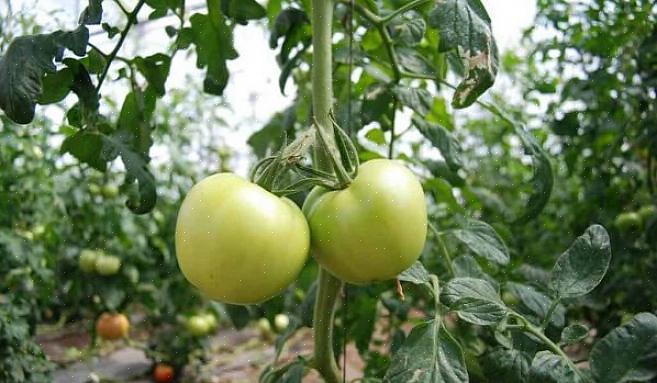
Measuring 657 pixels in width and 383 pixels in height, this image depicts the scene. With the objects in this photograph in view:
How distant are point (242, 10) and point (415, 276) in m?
0.45

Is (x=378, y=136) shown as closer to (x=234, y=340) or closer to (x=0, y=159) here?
(x=0, y=159)

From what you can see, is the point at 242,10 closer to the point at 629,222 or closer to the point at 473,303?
the point at 473,303

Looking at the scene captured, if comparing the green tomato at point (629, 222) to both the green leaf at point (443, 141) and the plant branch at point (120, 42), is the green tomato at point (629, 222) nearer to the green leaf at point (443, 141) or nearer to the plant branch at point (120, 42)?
the green leaf at point (443, 141)

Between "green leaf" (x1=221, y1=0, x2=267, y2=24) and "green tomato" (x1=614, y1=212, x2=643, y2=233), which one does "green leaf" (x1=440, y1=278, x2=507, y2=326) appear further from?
"green tomato" (x1=614, y1=212, x2=643, y2=233)

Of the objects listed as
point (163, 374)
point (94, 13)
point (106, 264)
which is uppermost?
point (94, 13)

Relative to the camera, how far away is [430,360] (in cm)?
55

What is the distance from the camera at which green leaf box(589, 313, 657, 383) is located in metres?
0.55

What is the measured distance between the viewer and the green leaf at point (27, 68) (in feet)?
2.12

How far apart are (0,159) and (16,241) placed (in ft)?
0.60

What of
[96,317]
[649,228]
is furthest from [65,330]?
[649,228]

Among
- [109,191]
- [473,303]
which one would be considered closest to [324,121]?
[473,303]

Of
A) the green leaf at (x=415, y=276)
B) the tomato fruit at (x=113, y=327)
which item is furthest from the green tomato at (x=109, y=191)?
the green leaf at (x=415, y=276)

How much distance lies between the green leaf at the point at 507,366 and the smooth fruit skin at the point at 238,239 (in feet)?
0.80

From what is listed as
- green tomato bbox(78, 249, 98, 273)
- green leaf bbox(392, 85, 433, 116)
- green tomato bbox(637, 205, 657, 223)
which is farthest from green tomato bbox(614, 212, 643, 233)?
green tomato bbox(78, 249, 98, 273)
